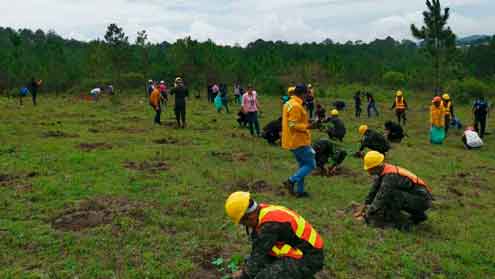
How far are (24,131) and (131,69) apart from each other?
2635 cm

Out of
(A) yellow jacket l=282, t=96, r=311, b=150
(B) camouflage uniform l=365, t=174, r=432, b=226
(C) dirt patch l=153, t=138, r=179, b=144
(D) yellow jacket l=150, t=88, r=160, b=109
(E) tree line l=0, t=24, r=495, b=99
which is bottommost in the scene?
(B) camouflage uniform l=365, t=174, r=432, b=226

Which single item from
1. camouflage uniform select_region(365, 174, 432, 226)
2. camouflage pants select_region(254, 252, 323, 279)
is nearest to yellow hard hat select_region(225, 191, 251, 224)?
camouflage pants select_region(254, 252, 323, 279)

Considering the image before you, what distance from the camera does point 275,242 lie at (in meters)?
3.78

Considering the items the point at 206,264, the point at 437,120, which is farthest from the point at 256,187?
the point at 437,120

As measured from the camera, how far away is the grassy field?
5.34 meters

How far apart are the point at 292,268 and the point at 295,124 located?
3.72m

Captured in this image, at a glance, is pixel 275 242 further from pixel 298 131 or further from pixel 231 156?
pixel 231 156

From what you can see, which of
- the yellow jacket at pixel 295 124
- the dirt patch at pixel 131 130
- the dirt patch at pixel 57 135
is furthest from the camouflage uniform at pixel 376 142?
the dirt patch at pixel 57 135

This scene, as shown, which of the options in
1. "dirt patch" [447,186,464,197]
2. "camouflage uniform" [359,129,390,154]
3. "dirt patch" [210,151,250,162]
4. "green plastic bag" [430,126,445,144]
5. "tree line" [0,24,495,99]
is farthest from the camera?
"tree line" [0,24,495,99]

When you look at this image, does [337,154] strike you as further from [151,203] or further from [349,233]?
[151,203]

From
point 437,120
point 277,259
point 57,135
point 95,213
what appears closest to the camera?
A: point 277,259

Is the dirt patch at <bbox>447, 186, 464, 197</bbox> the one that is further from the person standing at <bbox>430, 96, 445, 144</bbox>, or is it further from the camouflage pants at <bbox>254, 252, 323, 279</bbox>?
the person standing at <bbox>430, 96, 445, 144</bbox>

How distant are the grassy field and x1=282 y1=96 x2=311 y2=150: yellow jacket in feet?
3.43

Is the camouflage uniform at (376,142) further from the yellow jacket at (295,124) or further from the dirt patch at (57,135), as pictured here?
the dirt patch at (57,135)
